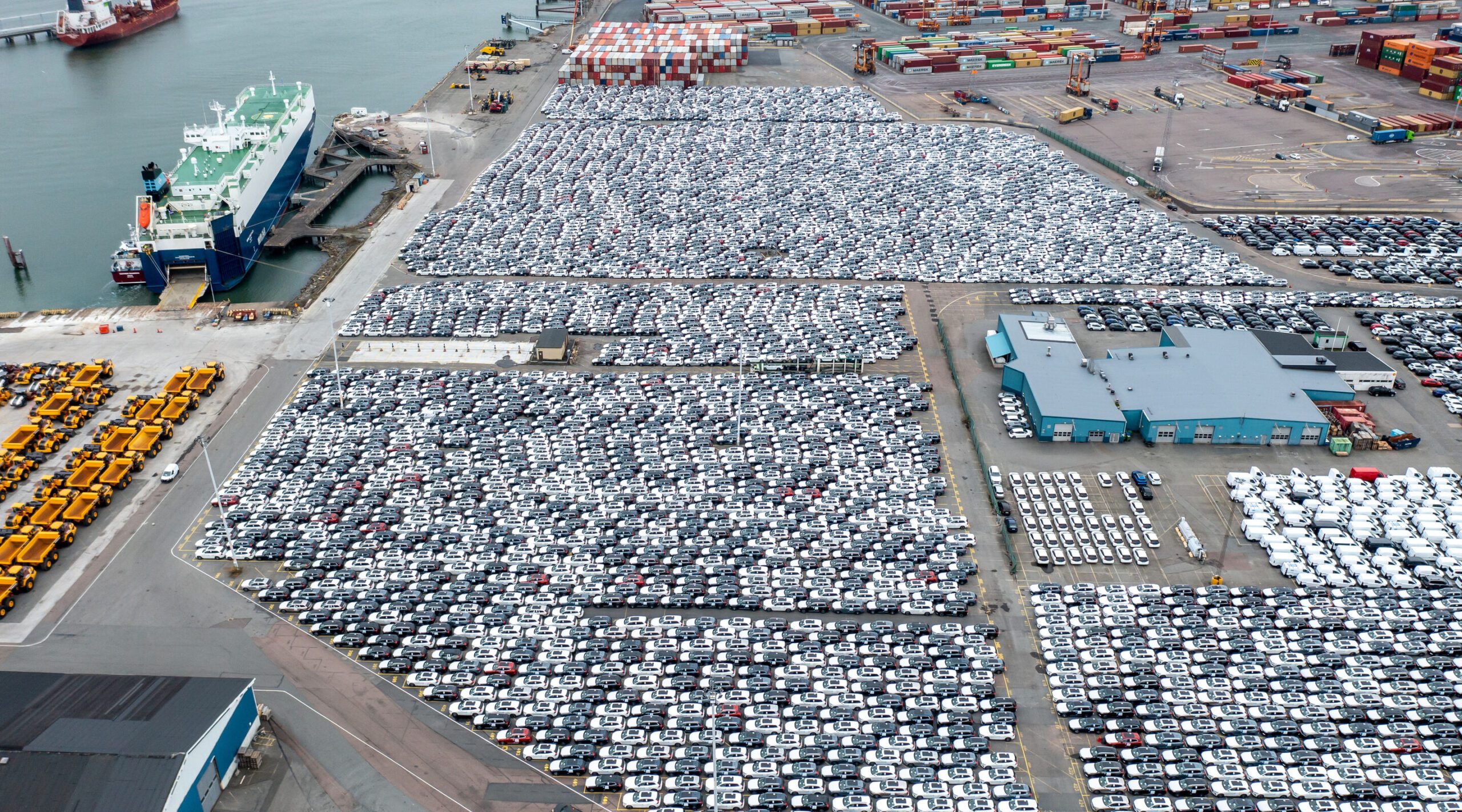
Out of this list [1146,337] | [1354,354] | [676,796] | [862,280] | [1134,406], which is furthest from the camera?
[862,280]

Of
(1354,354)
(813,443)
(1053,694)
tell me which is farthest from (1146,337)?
(1053,694)

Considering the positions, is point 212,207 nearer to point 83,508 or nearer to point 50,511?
point 50,511

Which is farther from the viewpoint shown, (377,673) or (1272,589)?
(1272,589)

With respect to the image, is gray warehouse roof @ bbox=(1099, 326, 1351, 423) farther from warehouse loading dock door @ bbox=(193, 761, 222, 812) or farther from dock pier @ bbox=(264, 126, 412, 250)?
dock pier @ bbox=(264, 126, 412, 250)

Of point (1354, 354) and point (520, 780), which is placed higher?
point (1354, 354)

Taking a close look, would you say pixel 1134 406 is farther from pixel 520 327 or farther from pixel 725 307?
pixel 520 327

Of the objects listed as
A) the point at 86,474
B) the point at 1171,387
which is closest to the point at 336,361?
the point at 86,474

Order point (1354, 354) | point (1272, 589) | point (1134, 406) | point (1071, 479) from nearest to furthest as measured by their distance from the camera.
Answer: point (1272, 589)
point (1071, 479)
point (1134, 406)
point (1354, 354)
